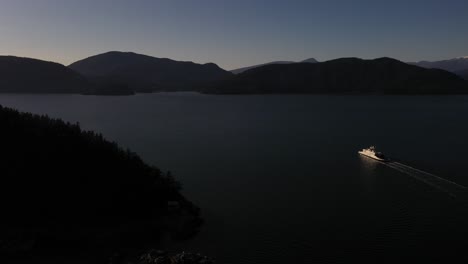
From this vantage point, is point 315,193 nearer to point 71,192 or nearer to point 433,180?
point 433,180

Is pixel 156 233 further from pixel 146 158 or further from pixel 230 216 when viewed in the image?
pixel 146 158

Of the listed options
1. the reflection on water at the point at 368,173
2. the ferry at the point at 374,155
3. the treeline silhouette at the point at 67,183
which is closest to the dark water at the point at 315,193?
the reflection on water at the point at 368,173

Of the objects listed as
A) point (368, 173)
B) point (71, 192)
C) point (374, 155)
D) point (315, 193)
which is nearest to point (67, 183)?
point (71, 192)

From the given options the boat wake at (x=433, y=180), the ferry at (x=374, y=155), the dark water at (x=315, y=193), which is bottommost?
the dark water at (x=315, y=193)

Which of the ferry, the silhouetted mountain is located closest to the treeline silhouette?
the silhouetted mountain

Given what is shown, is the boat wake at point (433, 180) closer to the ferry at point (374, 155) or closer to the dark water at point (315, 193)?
the dark water at point (315, 193)

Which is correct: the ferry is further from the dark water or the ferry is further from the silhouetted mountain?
the silhouetted mountain

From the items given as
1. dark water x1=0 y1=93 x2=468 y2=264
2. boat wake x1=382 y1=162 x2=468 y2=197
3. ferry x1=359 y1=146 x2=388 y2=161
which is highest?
ferry x1=359 y1=146 x2=388 y2=161

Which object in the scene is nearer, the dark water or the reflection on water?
the dark water
